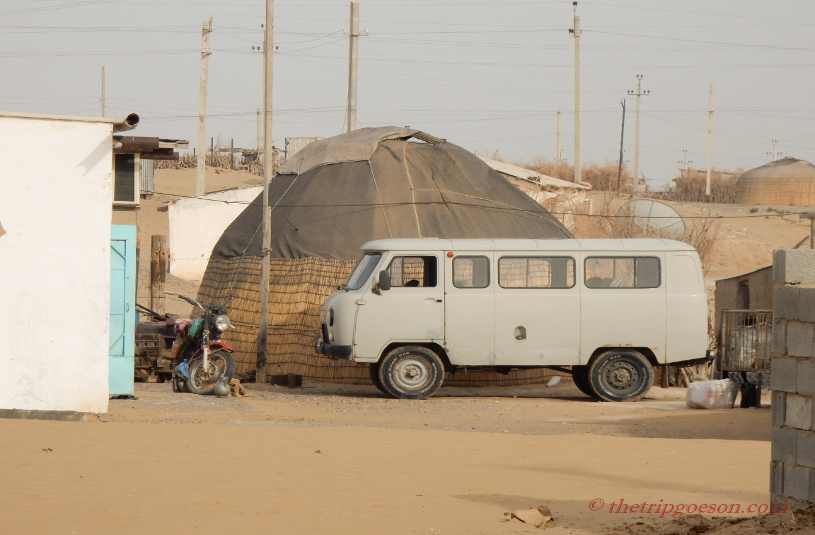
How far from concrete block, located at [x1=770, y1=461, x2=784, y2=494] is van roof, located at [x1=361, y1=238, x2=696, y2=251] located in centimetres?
770

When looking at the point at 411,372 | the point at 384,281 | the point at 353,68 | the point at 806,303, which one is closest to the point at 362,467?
the point at 806,303

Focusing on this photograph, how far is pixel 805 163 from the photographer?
51.6 metres

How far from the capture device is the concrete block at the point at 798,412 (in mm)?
6305

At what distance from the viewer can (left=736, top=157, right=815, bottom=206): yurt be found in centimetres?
5003

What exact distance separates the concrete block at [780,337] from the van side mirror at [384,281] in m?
7.61

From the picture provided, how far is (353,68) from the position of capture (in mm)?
26922

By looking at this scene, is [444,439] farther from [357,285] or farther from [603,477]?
[357,285]

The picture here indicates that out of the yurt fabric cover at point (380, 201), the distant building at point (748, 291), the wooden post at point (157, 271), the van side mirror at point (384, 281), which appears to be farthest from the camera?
the wooden post at point (157, 271)

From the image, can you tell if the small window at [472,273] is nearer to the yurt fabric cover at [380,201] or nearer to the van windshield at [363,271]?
the van windshield at [363,271]

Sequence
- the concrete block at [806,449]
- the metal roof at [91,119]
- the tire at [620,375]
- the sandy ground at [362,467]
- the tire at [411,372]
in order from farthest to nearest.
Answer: the tire at [620,375]
the tire at [411,372]
the metal roof at [91,119]
the sandy ground at [362,467]
the concrete block at [806,449]

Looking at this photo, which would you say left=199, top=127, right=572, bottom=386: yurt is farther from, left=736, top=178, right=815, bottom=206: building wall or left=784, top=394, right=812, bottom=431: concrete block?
left=736, top=178, right=815, bottom=206: building wall

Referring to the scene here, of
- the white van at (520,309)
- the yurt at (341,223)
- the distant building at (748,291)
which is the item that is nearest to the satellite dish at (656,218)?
the distant building at (748,291)

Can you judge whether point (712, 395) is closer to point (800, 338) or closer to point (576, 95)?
point (800, 338)

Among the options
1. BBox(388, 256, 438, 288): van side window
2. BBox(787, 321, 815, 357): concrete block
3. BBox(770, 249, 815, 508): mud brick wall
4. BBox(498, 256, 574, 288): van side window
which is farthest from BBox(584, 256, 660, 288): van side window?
BBox(787, 321, 815, 357): concrete block
